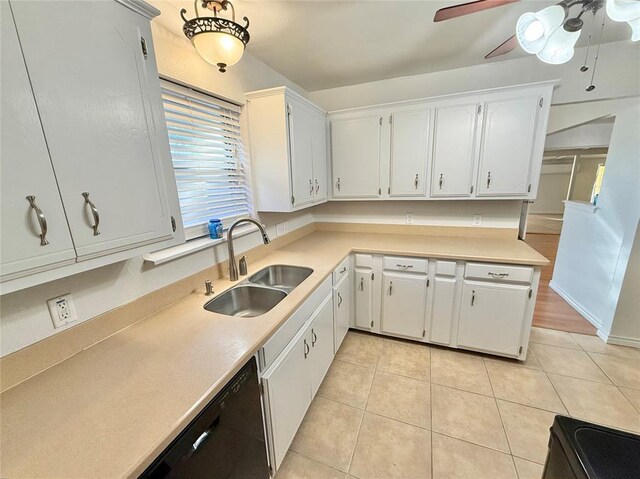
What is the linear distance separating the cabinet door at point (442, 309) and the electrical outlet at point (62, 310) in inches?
89.8

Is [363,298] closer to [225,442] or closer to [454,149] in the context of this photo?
[454,149]

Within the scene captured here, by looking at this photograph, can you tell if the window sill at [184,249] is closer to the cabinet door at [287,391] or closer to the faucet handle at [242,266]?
the faucet handle at [242,266]

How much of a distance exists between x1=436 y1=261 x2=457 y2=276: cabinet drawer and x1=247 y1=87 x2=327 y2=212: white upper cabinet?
1249mm

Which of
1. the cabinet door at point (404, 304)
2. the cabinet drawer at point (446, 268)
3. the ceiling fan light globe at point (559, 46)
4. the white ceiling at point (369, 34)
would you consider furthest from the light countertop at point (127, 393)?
the ceiling fan light globe at point (559, 46)

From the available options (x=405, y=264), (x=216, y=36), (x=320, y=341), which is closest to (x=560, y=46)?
(x=405, y=264)

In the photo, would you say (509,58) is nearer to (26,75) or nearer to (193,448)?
(26,75)

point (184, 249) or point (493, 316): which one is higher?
point (184, 249)

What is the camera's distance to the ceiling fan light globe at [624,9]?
1.09m

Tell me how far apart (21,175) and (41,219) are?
0.39 feet

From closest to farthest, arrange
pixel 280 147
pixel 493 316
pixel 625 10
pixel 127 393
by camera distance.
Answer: pixel 127 393 → pixel 625 10 → pixel 280 147 → pixel 493 316

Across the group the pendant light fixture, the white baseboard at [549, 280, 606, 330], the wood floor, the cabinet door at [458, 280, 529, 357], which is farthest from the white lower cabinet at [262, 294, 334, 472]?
the white baseboard at [549, 280, 606, 330]

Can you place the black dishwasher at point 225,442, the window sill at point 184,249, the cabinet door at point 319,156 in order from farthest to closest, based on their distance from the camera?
the cabinet door at point 319,156 < the window sill at point 184,249 < the black dishwasher at point 225,442

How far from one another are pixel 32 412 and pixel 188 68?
5.42 feet

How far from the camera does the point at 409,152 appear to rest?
93.8 inches
